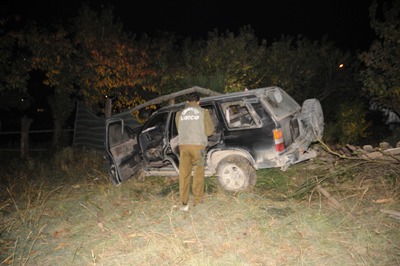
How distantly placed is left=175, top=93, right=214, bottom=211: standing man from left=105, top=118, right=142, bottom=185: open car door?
5.53ft

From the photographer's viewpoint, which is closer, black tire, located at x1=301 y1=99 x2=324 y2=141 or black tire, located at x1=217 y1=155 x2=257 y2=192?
black tire, located at x1=217 y1=155 x2=257 y2=192

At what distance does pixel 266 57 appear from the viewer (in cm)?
1381

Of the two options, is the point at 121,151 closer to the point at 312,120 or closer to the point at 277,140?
the point at 277,140

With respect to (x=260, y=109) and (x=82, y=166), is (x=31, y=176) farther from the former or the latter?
(x=260, y=109)

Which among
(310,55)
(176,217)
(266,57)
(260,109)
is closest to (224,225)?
(176,217)

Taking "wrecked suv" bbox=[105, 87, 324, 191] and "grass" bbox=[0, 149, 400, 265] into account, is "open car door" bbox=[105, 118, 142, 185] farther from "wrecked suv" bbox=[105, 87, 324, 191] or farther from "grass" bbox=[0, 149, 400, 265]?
"grass" bbox=[0, 149, 400, 265]

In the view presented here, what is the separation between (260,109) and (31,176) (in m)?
6.11

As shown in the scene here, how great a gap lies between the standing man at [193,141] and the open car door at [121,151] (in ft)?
5.53

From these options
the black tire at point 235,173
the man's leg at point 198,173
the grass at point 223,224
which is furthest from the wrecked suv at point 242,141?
the man's leg at point 198,173

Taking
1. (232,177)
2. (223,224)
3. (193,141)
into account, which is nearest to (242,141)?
(232,177)

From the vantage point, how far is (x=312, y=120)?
18.5 feet

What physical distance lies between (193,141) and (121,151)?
2.12 m

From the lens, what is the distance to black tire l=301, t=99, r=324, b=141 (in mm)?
5601

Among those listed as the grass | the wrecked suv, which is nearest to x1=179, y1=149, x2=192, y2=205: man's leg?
the grass
